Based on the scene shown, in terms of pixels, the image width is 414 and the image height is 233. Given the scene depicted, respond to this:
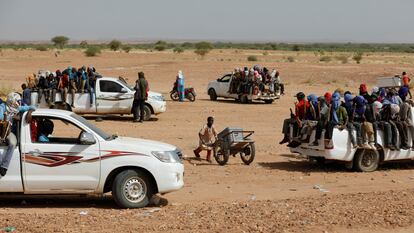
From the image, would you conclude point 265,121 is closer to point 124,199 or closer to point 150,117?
point 150,117

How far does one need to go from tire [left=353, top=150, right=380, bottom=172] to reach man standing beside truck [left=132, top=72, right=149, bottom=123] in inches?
404

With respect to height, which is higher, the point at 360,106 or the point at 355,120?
the point at 360,106

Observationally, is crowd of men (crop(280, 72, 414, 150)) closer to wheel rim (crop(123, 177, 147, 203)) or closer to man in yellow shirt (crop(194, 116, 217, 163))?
man in yellow shirt (crop(194, 116, 217, 163))

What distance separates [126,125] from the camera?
24766mm

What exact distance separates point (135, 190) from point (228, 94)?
2303 centimetres

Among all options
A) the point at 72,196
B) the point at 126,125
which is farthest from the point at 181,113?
the point at 72,196

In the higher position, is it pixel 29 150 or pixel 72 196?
pixel 29 150

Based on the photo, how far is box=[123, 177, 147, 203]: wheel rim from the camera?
11406mm

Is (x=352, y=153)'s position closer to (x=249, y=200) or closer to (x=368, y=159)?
(x=368, y=159)

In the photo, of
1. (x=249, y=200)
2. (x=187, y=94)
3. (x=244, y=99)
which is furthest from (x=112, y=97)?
(x=249, y=200)

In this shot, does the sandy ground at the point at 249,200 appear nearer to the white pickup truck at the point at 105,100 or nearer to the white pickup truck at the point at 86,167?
the white pickup truck at the point at 86,167

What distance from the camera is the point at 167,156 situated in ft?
38.3

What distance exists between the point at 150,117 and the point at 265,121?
14.5ft

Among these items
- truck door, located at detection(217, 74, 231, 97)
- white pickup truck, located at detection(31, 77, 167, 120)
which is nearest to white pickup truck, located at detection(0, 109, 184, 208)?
white pickup truck, located at detection(31, 77, 167, 120)
